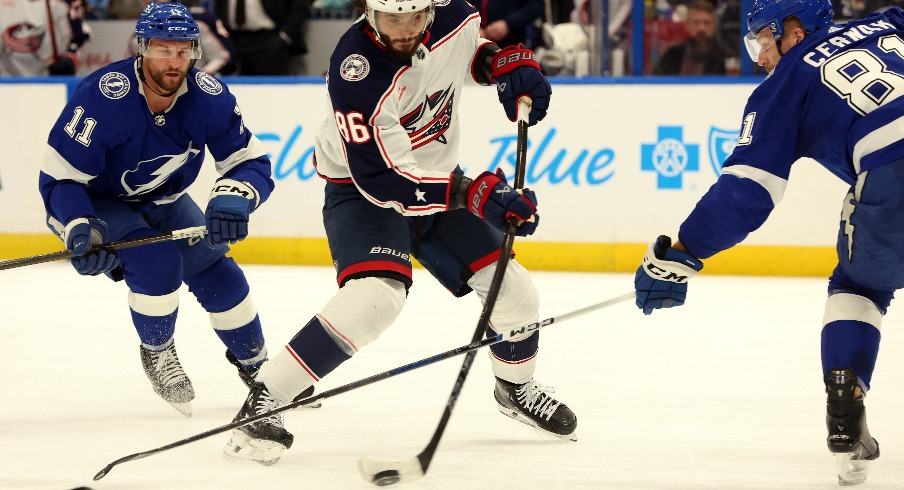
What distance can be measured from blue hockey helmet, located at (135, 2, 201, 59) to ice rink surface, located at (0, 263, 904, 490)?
98 centimetres

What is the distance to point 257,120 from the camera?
5.47m

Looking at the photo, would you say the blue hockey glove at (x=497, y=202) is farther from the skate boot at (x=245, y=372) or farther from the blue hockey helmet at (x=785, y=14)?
the skate boot at (x=245, y=372)

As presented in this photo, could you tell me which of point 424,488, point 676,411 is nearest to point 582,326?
point 676,411

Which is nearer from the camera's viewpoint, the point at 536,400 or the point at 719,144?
the point at 536,400

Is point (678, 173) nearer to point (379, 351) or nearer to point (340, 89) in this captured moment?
point (379, 351)

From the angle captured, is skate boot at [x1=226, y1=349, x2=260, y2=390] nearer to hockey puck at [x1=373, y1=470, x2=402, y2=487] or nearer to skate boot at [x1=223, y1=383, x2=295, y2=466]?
skate boot at [x1=223, y1=383, x2=295, y2=466]

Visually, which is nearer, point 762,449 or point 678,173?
point 762,449

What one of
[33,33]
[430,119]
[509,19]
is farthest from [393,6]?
[33,33]

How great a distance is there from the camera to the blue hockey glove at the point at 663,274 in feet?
8.04

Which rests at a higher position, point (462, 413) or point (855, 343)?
point (855, 343)

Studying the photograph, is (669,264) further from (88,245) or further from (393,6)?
(88,245)

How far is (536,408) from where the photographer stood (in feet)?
9.47

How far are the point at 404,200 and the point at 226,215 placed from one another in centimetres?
56

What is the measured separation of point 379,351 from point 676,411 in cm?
113
